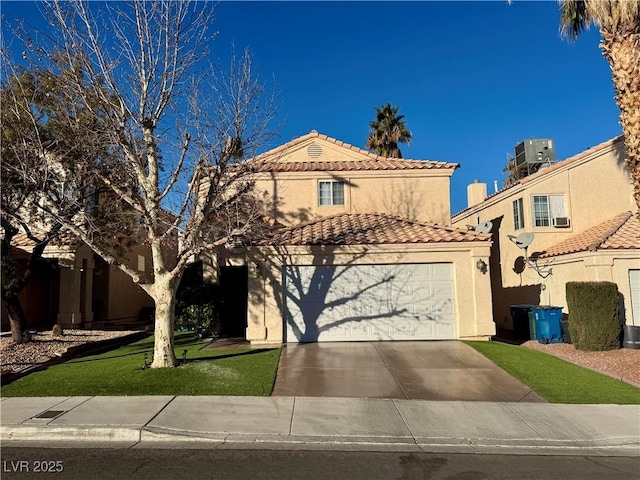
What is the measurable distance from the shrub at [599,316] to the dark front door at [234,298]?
10294 mm

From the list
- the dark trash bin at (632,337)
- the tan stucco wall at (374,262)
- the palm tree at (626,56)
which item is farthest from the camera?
the tan stucco wall at (374,262)

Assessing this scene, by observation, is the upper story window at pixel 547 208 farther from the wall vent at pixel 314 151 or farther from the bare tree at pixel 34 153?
the bare tree at pixel 34 153

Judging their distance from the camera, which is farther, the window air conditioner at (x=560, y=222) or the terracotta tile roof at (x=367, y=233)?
the window air conditioner at (x=560, y=222)

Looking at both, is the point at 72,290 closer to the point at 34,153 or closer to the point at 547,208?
the point at 34,153

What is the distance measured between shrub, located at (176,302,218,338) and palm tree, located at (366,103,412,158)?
59.1 feet

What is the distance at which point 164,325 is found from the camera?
10.2m

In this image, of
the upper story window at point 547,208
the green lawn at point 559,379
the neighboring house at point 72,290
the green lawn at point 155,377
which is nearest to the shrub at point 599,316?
the green lawn at point 559,379

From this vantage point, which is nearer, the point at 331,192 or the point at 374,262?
the point at 374,262

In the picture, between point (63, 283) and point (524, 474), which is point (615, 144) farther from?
point (63, 283)

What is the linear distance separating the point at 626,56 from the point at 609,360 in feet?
22.9

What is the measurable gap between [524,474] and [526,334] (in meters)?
10.8

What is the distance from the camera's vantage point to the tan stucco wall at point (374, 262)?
543 inches

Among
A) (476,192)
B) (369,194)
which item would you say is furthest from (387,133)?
(369,194)

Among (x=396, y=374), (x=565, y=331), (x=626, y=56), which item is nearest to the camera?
(x=396, y=374)
